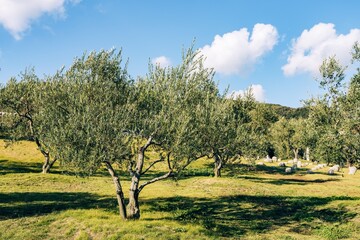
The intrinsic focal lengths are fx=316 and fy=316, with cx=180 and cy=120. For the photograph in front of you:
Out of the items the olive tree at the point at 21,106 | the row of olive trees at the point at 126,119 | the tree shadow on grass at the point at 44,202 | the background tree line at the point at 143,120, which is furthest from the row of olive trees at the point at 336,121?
the olive tree at the point at 21,106

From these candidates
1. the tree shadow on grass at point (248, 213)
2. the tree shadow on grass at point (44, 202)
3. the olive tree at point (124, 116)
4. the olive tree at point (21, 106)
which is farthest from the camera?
the olive tree at point (21, 106)

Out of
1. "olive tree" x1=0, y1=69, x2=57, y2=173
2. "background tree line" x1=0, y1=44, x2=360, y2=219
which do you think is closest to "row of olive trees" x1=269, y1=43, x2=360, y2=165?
"background tree line" x1=0, y1=44, x2=360, y2=219

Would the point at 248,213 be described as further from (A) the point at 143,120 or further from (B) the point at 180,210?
(A) the point at 143,120

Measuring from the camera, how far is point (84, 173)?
2400 cm

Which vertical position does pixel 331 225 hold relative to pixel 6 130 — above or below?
below

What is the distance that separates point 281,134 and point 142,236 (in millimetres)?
104384

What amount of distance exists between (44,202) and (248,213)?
21.4 m

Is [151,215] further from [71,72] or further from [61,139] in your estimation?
[71,72]

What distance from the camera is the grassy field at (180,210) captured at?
24.1 meters

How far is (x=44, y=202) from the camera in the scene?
110 feet

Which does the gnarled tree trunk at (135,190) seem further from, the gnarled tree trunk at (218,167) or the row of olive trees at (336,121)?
the gnarled tree trunk at (218,167)

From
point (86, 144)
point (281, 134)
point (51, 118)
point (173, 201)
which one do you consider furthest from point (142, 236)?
point (281, 134)

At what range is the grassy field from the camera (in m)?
24.1

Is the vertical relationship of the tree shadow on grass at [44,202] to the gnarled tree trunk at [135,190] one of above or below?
below
